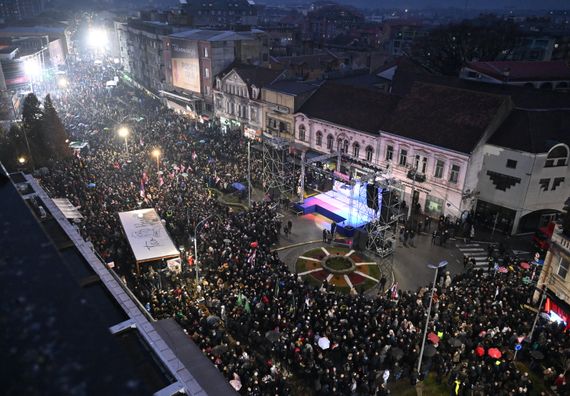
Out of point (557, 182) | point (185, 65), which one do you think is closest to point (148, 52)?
point (185, 65)

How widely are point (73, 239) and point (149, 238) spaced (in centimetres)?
1289

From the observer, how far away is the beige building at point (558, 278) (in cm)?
2291

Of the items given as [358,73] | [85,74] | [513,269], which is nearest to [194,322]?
[513,269]

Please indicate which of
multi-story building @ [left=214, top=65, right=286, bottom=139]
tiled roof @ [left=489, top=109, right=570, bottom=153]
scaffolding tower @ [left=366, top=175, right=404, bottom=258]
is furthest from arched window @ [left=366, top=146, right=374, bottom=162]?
multi-story building @ [left=214, top=65, right=286, bottom=139]

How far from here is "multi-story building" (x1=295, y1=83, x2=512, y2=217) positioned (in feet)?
112

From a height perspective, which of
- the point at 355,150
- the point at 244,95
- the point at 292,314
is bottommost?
the point at 292,314

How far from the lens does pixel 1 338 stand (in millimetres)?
4383

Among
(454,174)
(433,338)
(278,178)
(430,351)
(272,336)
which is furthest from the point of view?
(278,178)

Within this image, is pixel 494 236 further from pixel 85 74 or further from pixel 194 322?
pixel 85 74

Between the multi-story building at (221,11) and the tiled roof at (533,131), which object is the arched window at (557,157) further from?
the multi-story building at (221,11)

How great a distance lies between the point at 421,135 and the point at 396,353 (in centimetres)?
2199

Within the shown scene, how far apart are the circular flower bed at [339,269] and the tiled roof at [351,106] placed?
14123 mm

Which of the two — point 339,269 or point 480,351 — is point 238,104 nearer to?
point 339,269

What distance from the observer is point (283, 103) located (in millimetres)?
47750
